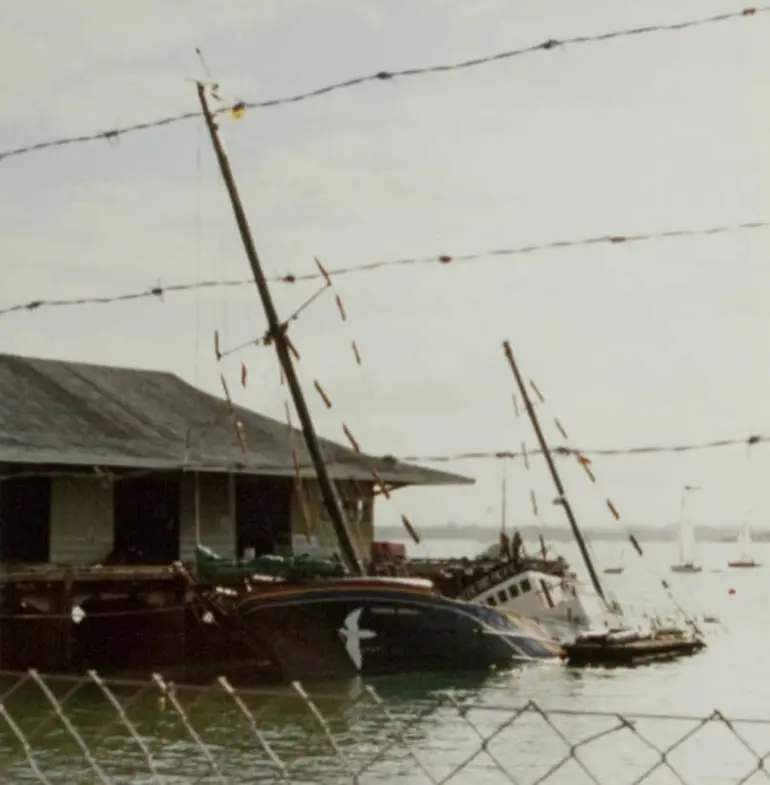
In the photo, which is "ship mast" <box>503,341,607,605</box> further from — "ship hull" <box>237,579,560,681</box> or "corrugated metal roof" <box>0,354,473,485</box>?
"ship hull" <box>237,579,560,681</box>

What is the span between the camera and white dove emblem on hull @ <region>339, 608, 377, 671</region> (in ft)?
94.6

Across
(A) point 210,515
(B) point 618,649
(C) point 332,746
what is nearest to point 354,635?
(A) point 210,515

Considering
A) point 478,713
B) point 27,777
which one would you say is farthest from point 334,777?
point 478,713

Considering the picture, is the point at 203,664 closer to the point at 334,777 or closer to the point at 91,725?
the point at 91,725

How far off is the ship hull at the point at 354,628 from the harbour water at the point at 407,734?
573 mm

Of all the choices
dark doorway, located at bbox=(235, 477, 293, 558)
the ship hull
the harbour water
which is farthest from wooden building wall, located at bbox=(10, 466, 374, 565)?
the harbour water

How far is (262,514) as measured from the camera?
123 feet

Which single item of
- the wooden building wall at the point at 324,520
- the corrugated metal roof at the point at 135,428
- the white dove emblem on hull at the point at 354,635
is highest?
the corrugated metal roof at the point at 135,428

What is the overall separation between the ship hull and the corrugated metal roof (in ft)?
10.3

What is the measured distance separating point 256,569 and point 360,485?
384 inches

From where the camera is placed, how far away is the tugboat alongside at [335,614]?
28.0 meters

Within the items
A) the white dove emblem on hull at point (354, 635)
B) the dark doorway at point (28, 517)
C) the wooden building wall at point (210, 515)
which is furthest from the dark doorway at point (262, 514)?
the white dove emblem on hull at point (354, 635)

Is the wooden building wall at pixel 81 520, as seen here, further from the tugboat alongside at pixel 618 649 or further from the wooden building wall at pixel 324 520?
the tugboat alongside at pixel 618 649

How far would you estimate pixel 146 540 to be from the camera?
34.6 m
